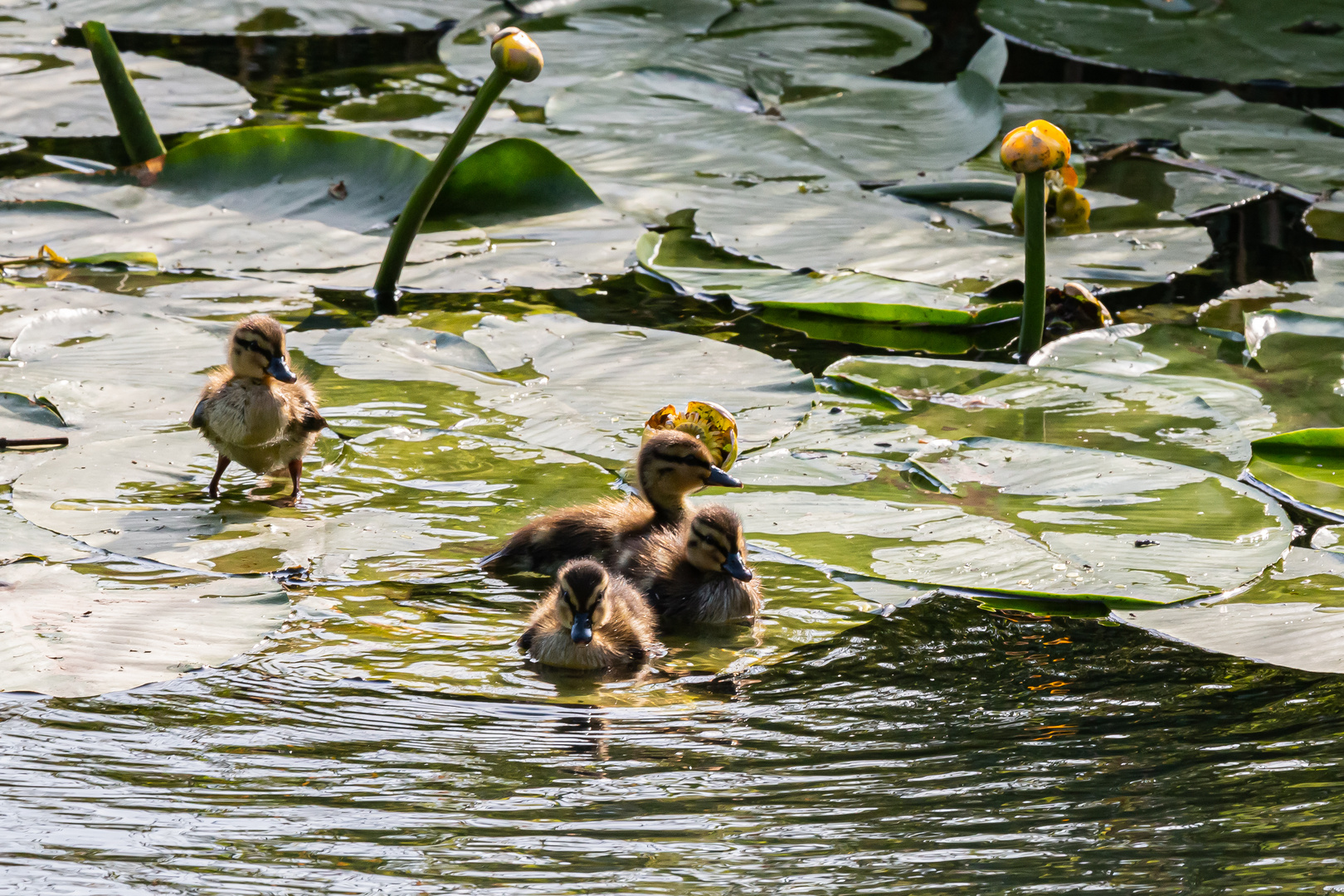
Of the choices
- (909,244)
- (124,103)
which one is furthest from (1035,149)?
(124,103)

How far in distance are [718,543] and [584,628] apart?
1.59 ft

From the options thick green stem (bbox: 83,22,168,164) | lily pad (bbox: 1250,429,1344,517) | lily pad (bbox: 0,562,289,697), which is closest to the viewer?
lily pad (bbox: 0,562,289,697)

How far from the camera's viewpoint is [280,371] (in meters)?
3.79

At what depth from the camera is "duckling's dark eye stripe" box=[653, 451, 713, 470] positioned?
354 centimetres

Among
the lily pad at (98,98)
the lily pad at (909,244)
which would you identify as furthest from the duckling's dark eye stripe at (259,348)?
the lily pad at (98,98)

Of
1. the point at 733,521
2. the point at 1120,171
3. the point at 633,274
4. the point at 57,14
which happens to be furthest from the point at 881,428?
the point at 57,14

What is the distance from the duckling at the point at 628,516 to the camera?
346 cm

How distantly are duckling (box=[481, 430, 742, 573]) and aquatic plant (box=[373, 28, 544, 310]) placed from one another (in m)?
1.46

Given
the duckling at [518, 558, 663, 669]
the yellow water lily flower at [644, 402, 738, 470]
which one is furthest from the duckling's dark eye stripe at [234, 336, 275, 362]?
the duckling at [518, 558, 663, 669]

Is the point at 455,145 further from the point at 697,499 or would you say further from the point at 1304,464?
the point at 1304,464

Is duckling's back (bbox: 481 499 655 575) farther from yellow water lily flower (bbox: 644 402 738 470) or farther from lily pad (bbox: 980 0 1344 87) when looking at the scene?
lily pad (bbox: 980 0 1344 87)

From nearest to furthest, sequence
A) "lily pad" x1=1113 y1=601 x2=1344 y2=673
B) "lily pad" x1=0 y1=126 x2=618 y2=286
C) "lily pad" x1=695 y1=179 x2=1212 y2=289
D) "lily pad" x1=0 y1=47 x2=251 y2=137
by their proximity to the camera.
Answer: "lily pad" x1=1113 y1=601 x2=1344 y2=673, "lily pad" x1=695 y1=179 x2=1212 y2=289, "lily pad" x1=0 y1=126 x2=618 y2=286, "lily pad" x1=0 y1=47 x2=251 y2=137

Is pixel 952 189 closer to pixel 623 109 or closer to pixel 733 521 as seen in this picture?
pixel 623 109

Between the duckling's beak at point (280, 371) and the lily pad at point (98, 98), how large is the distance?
2936mm
